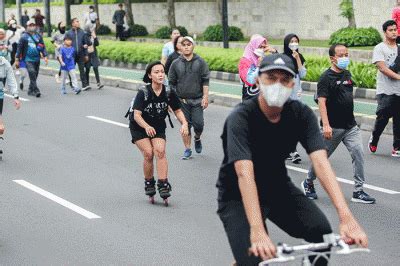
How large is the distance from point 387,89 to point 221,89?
923cm

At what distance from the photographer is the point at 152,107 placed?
11.2 meters

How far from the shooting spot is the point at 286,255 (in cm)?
475

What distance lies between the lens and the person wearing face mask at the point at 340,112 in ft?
36.1

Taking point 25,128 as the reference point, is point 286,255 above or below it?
above

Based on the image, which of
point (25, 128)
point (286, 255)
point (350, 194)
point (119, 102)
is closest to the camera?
point (286, 255)

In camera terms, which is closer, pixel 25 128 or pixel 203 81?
pixel 203 81

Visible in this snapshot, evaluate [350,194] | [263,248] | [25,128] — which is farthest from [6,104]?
[263,248]

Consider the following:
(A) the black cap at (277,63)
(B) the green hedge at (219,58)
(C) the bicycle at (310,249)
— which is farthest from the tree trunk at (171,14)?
(C) the bicycle at (310,249)

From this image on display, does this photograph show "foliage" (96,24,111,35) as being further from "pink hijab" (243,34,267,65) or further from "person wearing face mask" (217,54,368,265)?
"person wearing face mask" (217,54,368,265)

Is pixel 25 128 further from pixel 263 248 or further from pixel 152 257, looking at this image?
pixel 263 248

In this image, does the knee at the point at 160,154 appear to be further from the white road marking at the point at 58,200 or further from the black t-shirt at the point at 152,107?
the white road marking at the point at 58,200

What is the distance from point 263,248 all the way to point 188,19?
3953 cm

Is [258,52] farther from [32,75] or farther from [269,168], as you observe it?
[32,75]

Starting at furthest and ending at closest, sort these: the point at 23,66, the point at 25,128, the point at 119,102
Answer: the point at 23,66 < the point at 119,102 < the point at 25,128
